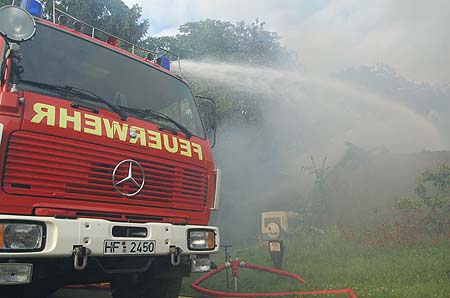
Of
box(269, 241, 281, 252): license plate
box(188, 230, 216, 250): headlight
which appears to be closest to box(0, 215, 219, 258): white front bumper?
box(188, 230, 216, 250): headlight

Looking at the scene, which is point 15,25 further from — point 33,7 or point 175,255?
point 175,255

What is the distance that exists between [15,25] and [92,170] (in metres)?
1.18

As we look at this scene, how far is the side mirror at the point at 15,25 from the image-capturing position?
313 cm

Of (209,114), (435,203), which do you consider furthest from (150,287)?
(435,203)

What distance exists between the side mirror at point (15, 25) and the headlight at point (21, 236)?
1.33 m

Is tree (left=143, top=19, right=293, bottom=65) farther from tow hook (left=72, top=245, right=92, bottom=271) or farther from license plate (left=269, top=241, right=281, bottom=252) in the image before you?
tow hook (left=72, top=245, right=92, bottom=271)

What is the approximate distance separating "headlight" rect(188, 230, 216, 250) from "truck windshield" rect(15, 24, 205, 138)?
1.06 m

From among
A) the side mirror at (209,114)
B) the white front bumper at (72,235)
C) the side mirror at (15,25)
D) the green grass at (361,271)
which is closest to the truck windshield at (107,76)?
the side mirror at (15,25)

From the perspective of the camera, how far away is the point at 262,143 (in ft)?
48.2

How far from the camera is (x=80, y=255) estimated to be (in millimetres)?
3053

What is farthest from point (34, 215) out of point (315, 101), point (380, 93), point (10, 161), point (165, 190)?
point (380, 93)

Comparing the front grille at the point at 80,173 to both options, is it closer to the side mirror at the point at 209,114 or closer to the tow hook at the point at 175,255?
the tow hook at the point at 175,255

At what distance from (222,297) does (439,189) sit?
567 cm

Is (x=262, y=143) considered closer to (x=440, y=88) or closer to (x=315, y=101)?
(x=315, y=101)
